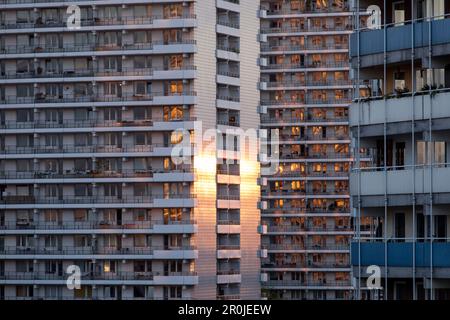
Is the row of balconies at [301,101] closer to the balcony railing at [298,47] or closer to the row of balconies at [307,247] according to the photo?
the balcony railing at [298,47]

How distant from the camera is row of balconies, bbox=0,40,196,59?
13388 centimetres

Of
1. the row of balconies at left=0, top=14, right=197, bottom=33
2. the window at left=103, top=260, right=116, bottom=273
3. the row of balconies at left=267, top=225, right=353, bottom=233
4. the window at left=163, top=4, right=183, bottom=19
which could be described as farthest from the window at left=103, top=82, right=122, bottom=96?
the row of balconies at left=267, top=225, right=353, bottom=233

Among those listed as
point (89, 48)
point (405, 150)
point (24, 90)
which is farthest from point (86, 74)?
point (405, 150)

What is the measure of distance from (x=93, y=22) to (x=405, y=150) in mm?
83339

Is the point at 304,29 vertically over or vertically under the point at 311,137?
over

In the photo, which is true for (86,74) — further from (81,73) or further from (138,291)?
(138,291)

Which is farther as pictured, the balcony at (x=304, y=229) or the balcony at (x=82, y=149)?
the balcony at (x=304, y=229)

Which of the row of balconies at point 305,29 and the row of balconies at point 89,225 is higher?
the row of balconies at point 305,29

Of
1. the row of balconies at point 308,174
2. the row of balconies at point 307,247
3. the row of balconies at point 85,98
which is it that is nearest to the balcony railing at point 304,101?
the row of balconies at point 308,174

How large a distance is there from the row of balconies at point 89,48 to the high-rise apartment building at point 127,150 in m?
0.13

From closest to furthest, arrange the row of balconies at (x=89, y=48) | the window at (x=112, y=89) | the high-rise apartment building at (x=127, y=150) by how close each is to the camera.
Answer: the high-rise apartment building at (x=127, y=150) < the row of balconies at (x=89, y=48) < the window at (x=112, y=89)

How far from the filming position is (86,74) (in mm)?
136625

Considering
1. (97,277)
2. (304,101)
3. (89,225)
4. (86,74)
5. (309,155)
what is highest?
(86,74)

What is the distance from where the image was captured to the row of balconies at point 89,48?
13388 centimetres
